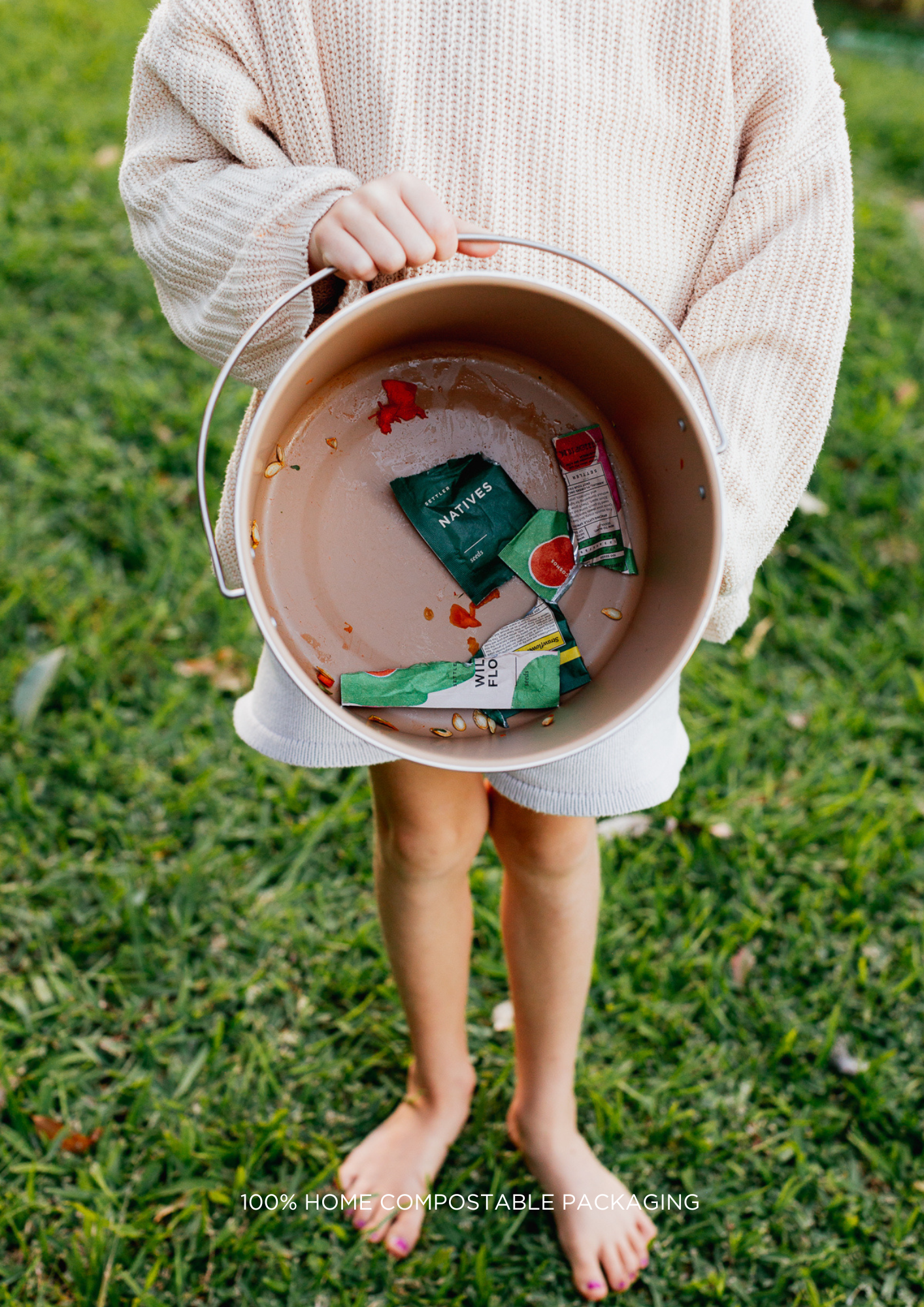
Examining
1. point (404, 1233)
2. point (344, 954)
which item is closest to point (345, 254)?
point (344, 954)

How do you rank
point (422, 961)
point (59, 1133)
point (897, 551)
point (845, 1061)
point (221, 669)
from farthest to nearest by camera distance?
point (897, 551)
point (221, 669)
point (845, 1061)
point (59, 1133)
point (422, 961)

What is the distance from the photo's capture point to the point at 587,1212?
1.42 metres

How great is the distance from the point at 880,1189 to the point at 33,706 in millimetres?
1685

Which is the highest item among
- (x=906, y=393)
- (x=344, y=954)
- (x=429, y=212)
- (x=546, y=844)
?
(x=429, y=212)

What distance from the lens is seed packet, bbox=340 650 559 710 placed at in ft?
3.17

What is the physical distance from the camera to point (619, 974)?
1692mm

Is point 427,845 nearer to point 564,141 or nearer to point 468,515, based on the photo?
point 468,515

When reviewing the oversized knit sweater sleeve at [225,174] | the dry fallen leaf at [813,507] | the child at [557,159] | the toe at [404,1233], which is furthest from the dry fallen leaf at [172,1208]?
the dry fallen leaf at [813,507]

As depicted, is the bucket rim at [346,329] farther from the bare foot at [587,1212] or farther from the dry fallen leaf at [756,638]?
the dry fallen leaf at [756,638]

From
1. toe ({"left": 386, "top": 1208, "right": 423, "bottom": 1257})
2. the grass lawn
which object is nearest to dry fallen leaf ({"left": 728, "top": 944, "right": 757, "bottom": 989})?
the grass lawn

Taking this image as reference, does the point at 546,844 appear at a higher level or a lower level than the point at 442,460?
lower

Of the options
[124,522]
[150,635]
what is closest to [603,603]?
[150,635]

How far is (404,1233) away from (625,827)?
780 millimetres

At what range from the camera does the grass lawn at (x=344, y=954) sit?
55.8 inches
